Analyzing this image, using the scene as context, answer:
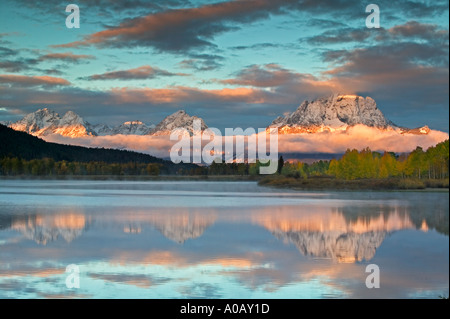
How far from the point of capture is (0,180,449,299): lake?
63.3ft

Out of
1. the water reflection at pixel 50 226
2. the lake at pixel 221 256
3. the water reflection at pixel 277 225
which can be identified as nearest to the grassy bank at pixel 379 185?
the water reflection at pixel 277 225

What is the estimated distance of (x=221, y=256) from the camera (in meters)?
26.0

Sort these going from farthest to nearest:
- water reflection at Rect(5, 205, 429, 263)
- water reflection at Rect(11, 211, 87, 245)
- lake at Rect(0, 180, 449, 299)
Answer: water reflection at Rect(11, 211, 87, 245) < water reflection at Rect(5, 205, 429, 263) < lake at Rect(0, 180, 449, 299)

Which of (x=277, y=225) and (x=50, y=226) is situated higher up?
(x=50, y=226)

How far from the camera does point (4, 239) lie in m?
30.4

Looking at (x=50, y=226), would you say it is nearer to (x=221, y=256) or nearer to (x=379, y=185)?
(x=221, y=256)

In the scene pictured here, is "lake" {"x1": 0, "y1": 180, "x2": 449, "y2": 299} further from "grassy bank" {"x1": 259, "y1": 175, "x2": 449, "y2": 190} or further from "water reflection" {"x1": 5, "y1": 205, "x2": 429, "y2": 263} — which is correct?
"grassy bank" {"x1": 259, "y1": 175, "x2": 449, "y2": 190}

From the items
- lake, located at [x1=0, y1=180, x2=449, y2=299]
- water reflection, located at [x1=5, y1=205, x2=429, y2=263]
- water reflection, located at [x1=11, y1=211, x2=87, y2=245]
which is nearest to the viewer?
lake, located at [x1=0, y1=180, x2=449, y2=299]

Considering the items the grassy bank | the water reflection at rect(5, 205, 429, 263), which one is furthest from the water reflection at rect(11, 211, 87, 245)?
the grassy bank

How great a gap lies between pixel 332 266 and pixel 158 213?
2760cm

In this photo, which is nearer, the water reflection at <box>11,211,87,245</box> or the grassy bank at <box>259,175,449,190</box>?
the water reflection at <box>11,211,87,245</box>

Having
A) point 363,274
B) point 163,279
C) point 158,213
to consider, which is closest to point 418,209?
point 158,213

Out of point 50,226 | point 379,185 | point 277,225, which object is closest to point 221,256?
point 277,225

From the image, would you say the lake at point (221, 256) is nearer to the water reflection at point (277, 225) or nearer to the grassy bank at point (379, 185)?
the water reflection at point (277, 225)
